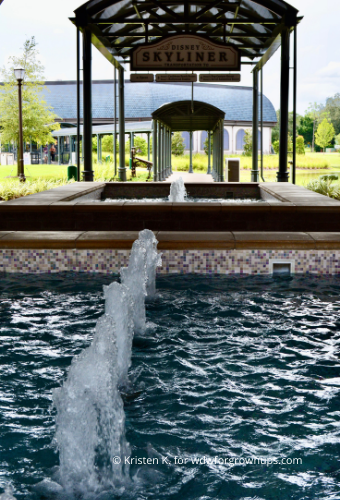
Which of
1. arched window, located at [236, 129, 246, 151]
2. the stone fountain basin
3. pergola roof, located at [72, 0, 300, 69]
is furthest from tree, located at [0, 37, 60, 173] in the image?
the stone fountain basin

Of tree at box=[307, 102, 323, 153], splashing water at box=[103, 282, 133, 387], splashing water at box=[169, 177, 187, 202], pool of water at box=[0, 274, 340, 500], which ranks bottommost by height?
pool of water at box=[0, 274, 340, 500]

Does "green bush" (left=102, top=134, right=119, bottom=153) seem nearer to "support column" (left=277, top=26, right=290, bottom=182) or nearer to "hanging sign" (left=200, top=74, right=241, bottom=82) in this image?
"hanging sign" (left=200, top=74, right=241, bottom=82)

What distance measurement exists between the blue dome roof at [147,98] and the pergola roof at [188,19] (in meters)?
31.0

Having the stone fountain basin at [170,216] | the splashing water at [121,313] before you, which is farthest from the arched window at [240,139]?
the splashing water at [121,313]

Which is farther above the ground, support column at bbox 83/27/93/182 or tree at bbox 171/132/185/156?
tree at bbox 171/132/185/156

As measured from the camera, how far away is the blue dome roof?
4716 cm

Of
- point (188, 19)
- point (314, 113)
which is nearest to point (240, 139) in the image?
point (314, 113)

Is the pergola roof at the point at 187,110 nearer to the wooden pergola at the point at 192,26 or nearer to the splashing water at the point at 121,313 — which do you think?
the wooden pergola at the point at 192,26

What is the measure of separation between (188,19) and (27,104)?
75.8 feet

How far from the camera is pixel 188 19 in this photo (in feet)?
43.7

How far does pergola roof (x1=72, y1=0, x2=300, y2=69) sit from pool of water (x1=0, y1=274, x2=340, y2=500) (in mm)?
8924

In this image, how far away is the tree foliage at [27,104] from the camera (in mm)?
34000

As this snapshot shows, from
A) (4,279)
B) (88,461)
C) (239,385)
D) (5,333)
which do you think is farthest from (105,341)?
(4,279)

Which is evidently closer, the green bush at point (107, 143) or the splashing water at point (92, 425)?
the splashing water at point (92, 425)
